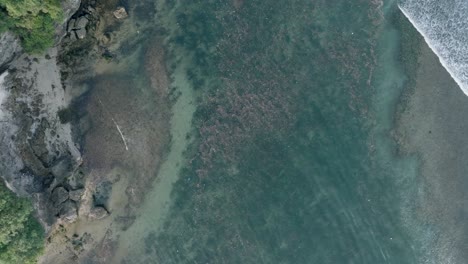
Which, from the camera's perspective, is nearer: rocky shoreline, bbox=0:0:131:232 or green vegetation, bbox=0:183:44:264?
green vegetation, bbox=0:183:44:264

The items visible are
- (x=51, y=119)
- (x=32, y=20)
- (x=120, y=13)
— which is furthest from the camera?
(x=120, y=13)

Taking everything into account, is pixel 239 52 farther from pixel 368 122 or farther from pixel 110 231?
pixel 110 231

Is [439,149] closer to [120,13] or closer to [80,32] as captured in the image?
[120,13]

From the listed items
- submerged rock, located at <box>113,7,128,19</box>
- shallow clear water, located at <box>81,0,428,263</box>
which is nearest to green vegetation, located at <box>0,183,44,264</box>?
shallow clear water, located at <box>81,0,428,263</box>

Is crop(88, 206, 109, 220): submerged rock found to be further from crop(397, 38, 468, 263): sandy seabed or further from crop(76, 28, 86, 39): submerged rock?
crop(397, 38, 468, 263): sandy seabed

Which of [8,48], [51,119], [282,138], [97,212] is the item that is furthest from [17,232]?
[282,138]

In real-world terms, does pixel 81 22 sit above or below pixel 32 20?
below

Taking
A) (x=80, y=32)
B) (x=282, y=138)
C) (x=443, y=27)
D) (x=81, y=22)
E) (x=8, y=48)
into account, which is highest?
(x=8, y=48)
